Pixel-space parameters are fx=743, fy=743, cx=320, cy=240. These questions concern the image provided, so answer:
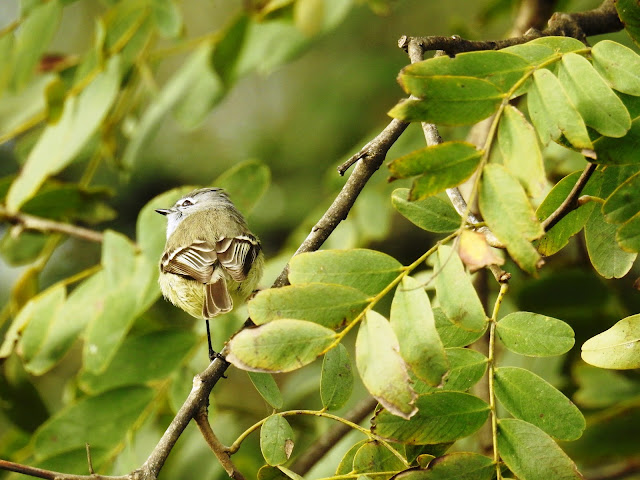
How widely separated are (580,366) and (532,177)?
5.82 feet

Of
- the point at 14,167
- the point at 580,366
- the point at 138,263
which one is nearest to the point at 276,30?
the point at 138,263

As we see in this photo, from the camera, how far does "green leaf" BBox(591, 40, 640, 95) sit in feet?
4.19

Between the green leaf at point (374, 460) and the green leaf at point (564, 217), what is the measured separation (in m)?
0.47

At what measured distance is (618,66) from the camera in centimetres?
129

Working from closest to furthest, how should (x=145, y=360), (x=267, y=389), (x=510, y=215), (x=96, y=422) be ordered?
(x=510, y=215) < (x=267, y=389) < (x=96, y=422) < (x=145, y=360)

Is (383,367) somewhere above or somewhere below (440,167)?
below

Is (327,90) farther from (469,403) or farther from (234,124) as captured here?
(469,403)

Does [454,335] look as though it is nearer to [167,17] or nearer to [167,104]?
[167,17]

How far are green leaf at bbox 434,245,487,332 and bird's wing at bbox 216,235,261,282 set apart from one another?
1.43m

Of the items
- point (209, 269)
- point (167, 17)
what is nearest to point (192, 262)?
point (209, 269)

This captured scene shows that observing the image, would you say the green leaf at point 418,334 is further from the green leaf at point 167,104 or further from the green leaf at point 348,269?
the green leaf at point 167,104

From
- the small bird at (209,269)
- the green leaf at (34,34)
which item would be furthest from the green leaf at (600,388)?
the green leaf at (34,34)

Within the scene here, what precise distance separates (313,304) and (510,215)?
1.15 feet

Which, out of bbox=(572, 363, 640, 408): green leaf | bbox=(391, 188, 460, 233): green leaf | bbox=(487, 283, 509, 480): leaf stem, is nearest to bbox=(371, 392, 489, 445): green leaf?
bbox=(487, 283, 509, 480): leaf stem
